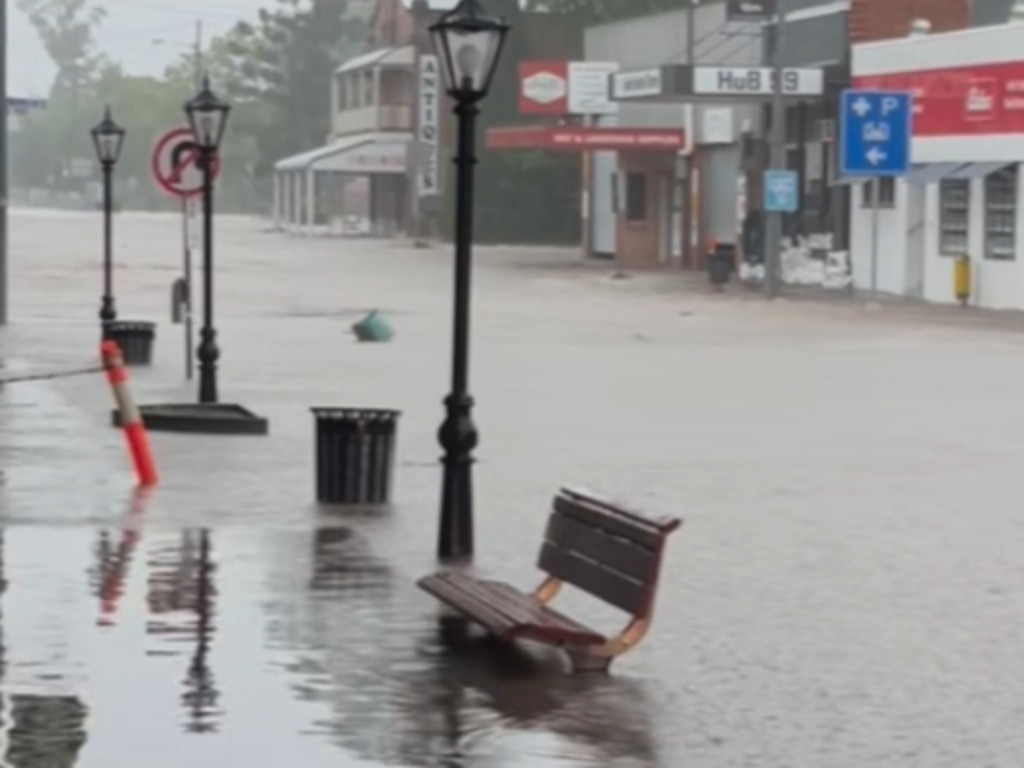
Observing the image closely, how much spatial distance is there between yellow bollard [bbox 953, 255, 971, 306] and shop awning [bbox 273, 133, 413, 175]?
57.0 meters

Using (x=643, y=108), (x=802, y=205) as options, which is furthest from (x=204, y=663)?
(x=643, y=108)

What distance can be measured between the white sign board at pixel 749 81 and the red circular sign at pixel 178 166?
99.6 feet

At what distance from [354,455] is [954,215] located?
130 ft

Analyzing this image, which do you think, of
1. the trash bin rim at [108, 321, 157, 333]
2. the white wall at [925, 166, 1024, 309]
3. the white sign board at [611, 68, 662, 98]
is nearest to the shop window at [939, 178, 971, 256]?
the white wall at [925, 166, 1024, 309]

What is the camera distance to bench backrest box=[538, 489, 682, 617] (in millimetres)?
11398

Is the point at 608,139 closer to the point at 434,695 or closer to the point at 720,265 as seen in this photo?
the point at 720,265

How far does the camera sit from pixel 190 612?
1286 centimetres

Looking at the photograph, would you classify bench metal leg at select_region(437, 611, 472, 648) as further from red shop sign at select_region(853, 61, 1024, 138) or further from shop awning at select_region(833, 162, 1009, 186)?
shop awning at select_region(833, 162, 1009, 186)

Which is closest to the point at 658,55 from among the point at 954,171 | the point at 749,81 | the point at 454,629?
the point at 749,81

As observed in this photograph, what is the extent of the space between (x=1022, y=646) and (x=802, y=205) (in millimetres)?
52160

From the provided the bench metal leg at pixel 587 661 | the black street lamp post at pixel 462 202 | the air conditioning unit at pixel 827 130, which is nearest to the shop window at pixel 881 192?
the air conditioning unit at pixel 827 130

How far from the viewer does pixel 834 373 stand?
3438 centimetres

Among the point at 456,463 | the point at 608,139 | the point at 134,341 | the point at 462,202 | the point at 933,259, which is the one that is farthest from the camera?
the point at 608,139

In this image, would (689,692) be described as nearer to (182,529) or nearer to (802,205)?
(182,529)
